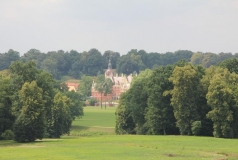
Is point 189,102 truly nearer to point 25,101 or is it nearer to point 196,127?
point 196,127

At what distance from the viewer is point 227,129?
7906 cm

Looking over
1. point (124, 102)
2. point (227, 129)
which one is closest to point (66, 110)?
point (124, 102)

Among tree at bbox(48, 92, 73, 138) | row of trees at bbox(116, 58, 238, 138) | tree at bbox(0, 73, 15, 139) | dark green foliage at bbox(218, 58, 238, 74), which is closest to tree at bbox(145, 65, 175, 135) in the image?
row of trees at bbox(116, 58, 238, 138)

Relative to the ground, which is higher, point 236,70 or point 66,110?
point 236,70

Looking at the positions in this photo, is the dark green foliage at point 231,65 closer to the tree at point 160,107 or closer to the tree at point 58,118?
the tree at point 160,107

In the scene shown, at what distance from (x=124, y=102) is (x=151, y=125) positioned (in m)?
16.3

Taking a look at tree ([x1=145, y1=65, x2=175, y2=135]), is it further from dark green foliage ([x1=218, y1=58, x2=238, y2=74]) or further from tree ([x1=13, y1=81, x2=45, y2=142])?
tree ([x1=13, y1=81, x2=45, y2=142])

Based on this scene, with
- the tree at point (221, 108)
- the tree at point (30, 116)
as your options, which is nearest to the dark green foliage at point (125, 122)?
the tree at point (221, 108)

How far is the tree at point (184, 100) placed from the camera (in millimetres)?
84062

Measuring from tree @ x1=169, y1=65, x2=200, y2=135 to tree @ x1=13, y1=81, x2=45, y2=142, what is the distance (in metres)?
21.1

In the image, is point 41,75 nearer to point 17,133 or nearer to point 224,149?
point 17,133

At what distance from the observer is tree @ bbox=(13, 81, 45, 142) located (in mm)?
73125

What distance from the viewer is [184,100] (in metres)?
84.3

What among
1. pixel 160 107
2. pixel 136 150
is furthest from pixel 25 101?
pixel 160 107
